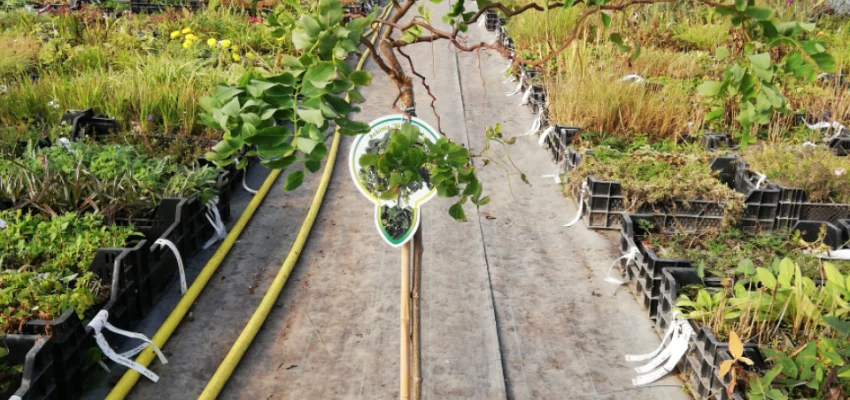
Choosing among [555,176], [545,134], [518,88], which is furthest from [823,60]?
[518,88]

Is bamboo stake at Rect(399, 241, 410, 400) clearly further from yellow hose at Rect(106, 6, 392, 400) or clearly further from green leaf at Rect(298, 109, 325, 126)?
green leaf at Rect(298, 109, 325, 126)

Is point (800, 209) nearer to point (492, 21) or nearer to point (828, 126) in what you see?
point (828, 126)

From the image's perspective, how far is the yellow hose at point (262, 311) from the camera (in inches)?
158

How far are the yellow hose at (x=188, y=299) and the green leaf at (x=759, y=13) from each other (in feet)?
10.7

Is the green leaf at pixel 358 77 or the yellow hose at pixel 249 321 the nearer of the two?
the green leaf at pixel 358 77

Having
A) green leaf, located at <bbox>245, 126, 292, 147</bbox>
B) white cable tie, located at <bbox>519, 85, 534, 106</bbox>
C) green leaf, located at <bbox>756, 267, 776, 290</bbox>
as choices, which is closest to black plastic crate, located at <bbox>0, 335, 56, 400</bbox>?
green leaf, located at <bbox>245, 126, 292, 147</bbox>

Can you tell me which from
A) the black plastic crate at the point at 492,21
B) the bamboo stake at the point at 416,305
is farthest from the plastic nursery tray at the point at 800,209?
the black plastic crate at the point at 492,21

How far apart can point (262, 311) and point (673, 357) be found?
7.45 feet

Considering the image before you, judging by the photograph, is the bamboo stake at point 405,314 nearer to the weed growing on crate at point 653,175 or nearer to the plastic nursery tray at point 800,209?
the weed growing on crate at point 653,175

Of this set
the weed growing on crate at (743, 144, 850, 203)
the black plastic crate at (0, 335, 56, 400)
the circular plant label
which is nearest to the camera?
the circular plant label

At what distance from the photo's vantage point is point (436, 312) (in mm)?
4715

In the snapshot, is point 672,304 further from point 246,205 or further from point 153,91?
point 153,91

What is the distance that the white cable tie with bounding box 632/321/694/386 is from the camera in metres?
4.14

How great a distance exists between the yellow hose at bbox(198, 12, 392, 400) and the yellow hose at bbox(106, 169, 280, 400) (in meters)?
0.37
